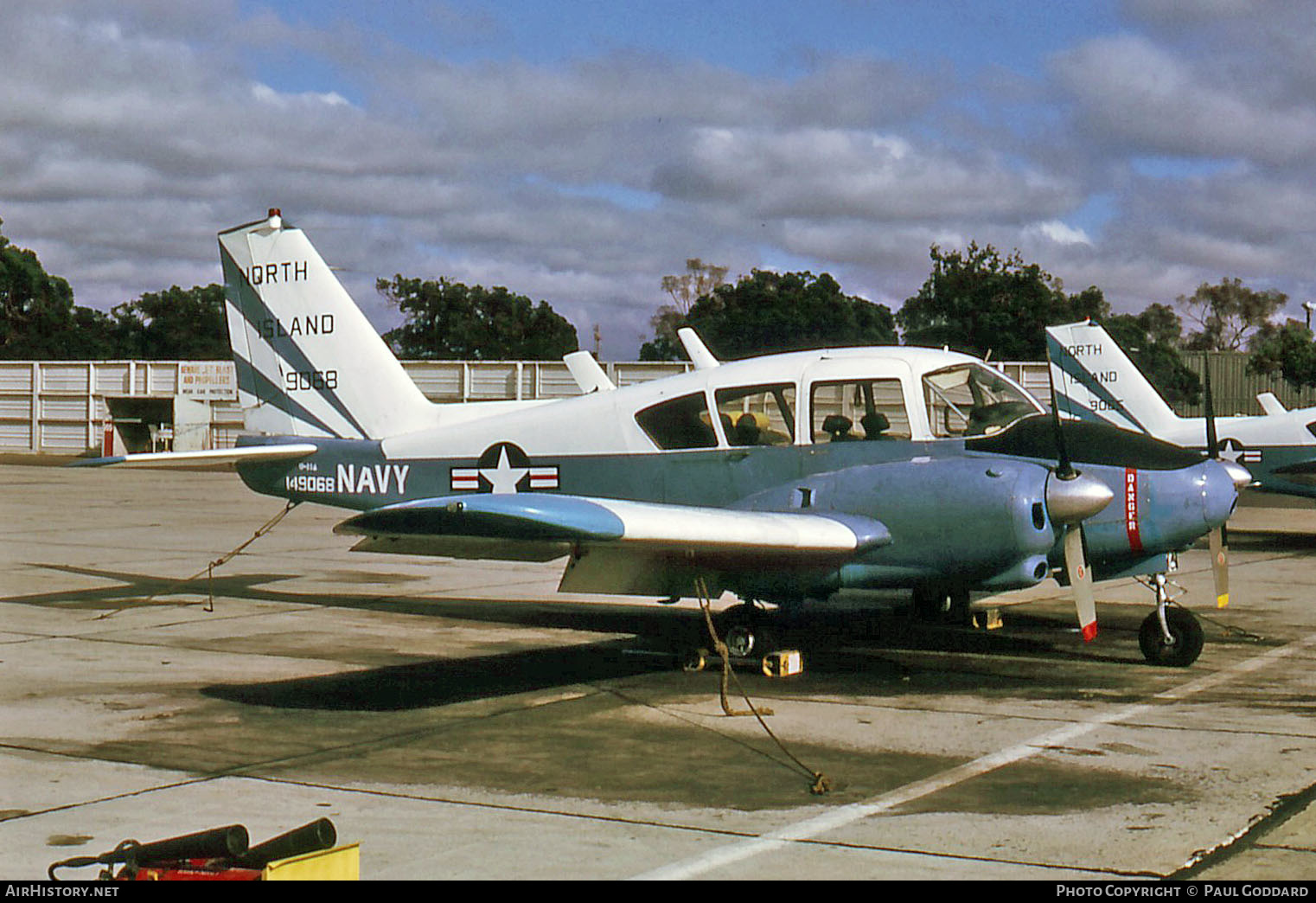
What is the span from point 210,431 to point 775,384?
49.4 meters

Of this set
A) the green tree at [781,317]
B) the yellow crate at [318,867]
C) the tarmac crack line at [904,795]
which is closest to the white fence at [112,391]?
the green tree at [781,317]

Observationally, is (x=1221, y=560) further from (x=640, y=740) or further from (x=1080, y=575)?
(x=640, y=740)

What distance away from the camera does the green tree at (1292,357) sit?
5462 cm

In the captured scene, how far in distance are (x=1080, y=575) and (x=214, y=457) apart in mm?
7841

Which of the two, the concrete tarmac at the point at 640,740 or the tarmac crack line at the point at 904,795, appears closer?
the tarmac crack line at the point at 904,795

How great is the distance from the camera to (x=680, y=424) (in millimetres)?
11594

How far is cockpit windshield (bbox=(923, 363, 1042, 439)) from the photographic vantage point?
1057cm

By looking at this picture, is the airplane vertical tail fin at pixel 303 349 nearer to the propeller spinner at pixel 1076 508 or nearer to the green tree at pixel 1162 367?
the propeller spinner at pixel 1076 508

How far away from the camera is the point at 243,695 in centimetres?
926

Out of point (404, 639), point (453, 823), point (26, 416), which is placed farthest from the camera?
point (26, 416)

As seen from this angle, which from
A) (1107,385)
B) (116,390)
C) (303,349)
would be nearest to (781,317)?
(116,390)

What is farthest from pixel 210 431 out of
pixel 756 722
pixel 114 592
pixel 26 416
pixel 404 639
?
pixel 756 722

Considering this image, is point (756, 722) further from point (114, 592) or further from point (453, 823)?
point (114, 592)

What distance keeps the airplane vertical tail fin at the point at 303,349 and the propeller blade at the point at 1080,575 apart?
21.7ft
